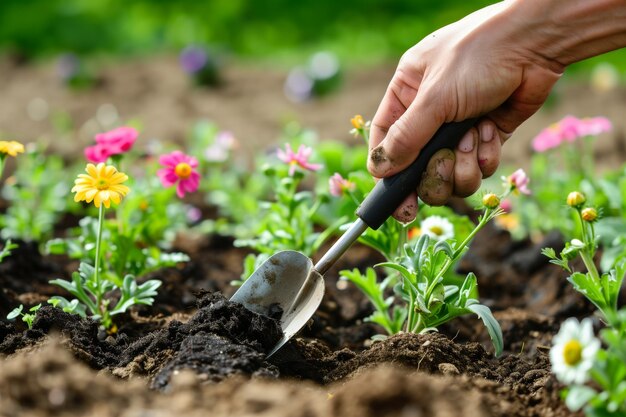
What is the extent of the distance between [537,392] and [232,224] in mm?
2425

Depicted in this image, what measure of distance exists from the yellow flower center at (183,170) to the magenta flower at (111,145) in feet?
0.59

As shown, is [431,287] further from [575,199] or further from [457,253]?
[575,199]

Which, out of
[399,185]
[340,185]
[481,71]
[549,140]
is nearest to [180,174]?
[340,185]

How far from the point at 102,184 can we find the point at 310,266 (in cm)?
63

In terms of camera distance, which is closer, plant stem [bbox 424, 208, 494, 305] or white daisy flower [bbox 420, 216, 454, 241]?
plant stem [bbox 424, 208, 494, 305]

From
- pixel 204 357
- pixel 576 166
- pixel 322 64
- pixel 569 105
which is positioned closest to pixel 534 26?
pixel 204 357

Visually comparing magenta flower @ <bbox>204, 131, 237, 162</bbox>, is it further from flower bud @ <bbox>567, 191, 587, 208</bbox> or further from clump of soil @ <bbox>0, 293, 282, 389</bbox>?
flower bud @ <bbox>567, 191, 587, 208</bbox>

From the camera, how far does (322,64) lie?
6.47 m

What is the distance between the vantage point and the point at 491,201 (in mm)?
2215

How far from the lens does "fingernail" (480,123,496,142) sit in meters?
2.41

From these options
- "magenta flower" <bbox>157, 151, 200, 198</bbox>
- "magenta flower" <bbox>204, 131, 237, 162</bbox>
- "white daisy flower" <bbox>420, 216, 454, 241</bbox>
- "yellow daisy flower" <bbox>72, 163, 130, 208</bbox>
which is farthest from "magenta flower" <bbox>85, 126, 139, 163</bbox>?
"magenta flower" <bbox>204, 131, 237, 162</bbox>

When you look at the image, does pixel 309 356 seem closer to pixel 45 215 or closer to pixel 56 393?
pixel 56 393

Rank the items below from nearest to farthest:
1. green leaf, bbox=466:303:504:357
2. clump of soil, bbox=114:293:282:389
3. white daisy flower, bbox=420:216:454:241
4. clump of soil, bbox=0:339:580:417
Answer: clump of soil, bbox=0:339:580:417 < clump of soil, bbox=114:293:282:389 < green leaf, bbox=466:303:504:357 < white daisy flower, bbox=420:216:454:241

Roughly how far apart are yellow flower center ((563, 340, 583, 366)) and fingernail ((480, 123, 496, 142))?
2.83ft
